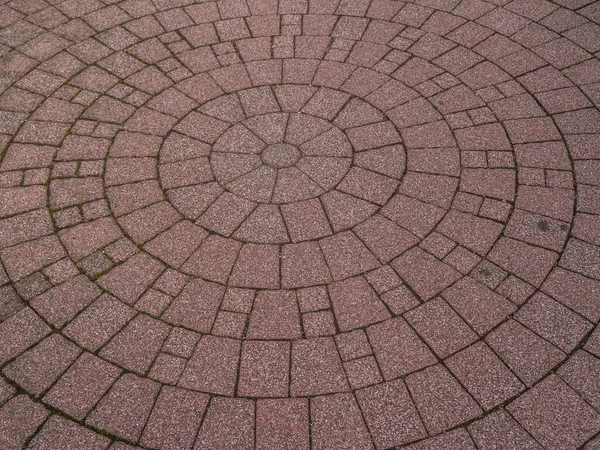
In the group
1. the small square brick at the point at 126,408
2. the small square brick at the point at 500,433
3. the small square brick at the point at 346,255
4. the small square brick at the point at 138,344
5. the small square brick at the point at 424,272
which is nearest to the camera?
the small square brick at the point at 500,433

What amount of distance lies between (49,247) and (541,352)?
3198 mm

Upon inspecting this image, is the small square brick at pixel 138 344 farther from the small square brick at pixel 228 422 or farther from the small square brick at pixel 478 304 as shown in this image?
the small square brick at pixel 478 304

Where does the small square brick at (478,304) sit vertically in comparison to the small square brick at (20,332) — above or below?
above

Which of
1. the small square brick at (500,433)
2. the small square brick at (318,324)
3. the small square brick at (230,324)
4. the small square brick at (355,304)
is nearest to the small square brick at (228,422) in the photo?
the small square brick at (230,324)

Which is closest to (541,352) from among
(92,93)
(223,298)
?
(223,298)

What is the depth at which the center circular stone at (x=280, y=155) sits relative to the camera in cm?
438

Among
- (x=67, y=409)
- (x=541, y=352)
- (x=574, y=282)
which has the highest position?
(x=574, y=282)

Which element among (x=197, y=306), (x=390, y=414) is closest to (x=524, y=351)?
(x=390, y=414)

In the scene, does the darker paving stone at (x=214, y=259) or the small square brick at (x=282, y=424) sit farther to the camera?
the darker paving stone at (x=214, y=259)

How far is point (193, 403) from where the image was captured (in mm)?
3035

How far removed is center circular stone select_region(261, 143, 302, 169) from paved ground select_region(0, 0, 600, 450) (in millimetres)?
27

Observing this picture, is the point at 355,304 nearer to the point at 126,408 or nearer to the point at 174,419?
the point at 174,419

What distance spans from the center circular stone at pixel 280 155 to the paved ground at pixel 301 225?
3 centimetres

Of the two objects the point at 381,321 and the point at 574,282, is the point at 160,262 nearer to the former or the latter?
the point at 381,321
